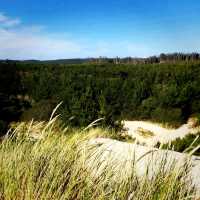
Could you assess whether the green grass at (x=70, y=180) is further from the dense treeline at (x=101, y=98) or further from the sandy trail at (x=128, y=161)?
the dense treeline at (x=101, y=98)

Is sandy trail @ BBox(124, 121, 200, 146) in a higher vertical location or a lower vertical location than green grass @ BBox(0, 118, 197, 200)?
lower

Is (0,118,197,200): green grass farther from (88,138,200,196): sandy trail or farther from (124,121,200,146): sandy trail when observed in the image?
(124,121,200,146): sandy trail

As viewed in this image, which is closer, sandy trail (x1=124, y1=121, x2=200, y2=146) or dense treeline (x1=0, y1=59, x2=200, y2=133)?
dense treeline (x1=0, y1=59, x2=200, y2=133)

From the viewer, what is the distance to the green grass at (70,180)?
79.0 inches

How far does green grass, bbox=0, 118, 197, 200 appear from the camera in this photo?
201cm

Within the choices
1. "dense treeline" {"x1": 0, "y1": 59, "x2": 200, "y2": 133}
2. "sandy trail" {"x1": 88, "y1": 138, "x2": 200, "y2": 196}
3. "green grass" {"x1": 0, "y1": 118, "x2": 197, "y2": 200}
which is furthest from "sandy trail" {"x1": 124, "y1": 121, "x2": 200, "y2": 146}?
"green grass" {"x1": 0, "y1": 118, "x2": 197, "y2": 200}

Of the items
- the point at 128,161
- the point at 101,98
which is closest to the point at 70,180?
the point at 128,161

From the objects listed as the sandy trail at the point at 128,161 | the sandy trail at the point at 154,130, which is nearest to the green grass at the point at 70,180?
the sandy trail at the point at 128,161

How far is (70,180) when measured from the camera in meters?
2.25

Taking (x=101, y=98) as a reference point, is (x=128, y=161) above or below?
above

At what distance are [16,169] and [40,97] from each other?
37759mm

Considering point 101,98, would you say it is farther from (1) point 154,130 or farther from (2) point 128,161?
(2) point 128,161

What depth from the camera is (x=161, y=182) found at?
81.5 inches

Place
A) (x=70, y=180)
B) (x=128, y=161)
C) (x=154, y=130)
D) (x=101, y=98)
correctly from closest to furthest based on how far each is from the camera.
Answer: (x=70, y=180), (x=128, y=161), (x=101, y=98), (x=154, y=130)
